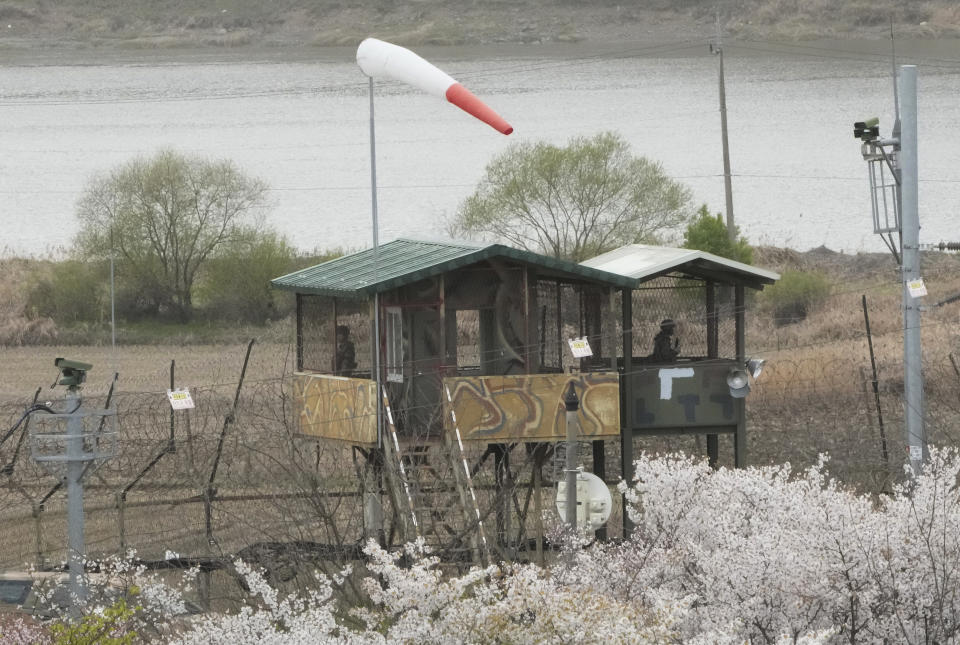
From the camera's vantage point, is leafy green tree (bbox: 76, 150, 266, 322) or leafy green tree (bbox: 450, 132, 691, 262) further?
leafy green tree (bbox: 76, 150, 266, 322)

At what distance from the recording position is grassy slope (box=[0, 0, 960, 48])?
121m

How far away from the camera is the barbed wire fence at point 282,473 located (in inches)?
987

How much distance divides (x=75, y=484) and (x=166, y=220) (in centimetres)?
4058

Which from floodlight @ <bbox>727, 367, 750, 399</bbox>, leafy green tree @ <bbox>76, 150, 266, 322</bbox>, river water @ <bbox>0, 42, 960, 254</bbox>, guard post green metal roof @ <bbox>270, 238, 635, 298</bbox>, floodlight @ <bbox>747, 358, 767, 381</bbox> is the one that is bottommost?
floodlight @ <bbox>727, 367, 750, 399</bbox>

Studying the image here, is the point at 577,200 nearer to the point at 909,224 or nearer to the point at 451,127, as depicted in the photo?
the point at 909,224

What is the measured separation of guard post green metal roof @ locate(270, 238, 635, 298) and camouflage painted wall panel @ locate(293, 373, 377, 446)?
1.34 meters

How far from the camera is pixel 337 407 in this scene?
27109 millimetres

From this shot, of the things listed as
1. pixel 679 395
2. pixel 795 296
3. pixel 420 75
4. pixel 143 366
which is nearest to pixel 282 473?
pixel 679 395

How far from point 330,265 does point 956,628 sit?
13855 millimetres

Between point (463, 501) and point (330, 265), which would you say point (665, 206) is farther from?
point (463, 501)

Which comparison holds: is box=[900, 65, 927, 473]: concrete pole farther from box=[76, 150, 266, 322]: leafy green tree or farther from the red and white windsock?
box=[76, 150, 266, 322]: leafy green tree

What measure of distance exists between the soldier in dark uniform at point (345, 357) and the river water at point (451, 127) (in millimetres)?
39632

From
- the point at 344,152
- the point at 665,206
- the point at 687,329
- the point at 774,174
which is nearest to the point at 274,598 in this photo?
the point at 687,329

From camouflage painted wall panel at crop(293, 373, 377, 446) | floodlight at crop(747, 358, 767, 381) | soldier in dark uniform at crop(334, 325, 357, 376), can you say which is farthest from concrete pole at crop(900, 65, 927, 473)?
soldier in dark uniform at crop(334, 325, 357, 376)
